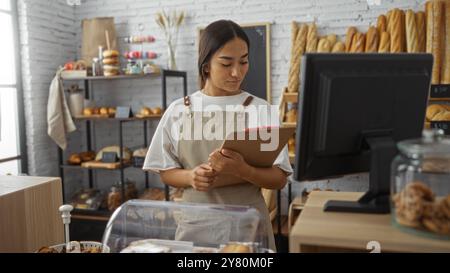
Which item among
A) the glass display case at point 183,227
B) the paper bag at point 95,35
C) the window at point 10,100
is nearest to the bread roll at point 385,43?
the paper bag at point 95,35

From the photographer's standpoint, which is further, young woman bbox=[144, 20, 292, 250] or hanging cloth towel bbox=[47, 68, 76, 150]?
hanging cloth towel bbox=[47, 68, 76, 150]

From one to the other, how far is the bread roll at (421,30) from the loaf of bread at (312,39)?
773mm

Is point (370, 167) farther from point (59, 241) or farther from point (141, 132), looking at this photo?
point (141, 132)

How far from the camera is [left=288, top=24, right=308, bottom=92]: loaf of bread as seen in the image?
11.7 ft

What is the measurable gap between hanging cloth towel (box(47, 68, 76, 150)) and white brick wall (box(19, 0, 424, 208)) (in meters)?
0.15

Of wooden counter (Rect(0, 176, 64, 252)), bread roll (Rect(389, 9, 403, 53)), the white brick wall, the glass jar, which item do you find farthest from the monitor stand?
the white brick wall

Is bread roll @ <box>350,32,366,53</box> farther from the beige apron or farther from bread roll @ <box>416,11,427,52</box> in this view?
the beige apron

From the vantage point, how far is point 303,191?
381 cm

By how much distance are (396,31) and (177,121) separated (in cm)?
227

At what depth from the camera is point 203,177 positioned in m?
1.64

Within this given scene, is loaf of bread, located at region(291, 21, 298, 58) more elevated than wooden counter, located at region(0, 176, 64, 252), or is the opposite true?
loaf of bread, located at region(291, 21, 298, 58)

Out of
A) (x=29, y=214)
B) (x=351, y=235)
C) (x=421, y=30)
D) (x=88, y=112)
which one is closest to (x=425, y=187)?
(x=351, y=235)

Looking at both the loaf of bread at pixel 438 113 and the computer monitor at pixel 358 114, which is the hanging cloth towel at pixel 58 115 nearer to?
the loaf of bread at pixel 438 113
